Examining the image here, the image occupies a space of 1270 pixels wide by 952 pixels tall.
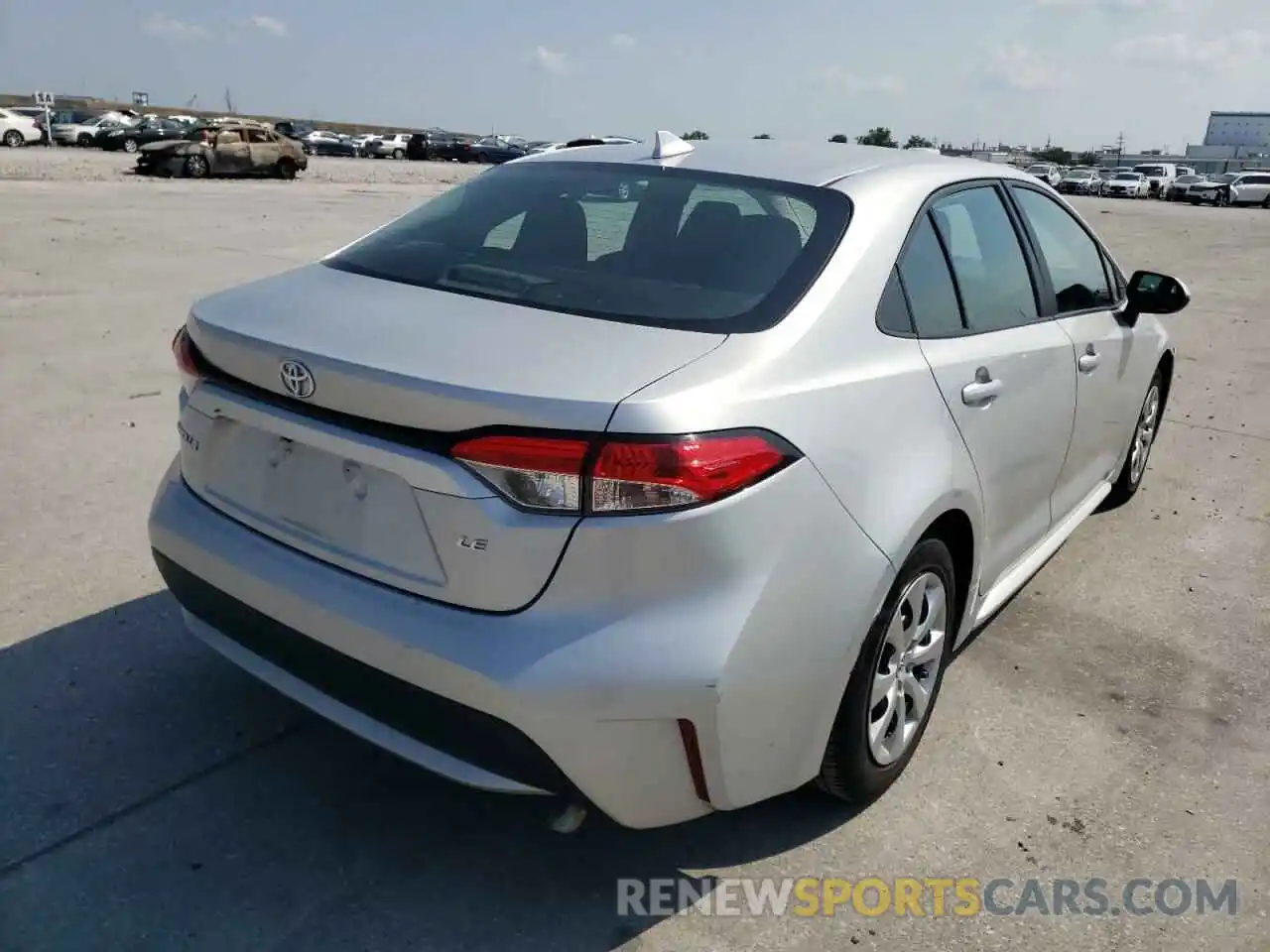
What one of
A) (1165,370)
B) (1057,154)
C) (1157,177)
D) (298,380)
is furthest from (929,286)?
(1057,154)

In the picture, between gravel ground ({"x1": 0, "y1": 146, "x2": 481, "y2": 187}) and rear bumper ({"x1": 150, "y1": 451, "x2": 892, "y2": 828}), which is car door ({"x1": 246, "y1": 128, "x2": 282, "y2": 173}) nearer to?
gravel ground ({"x1": 0, "y1": 146, "x2": 481, "y2": 187})

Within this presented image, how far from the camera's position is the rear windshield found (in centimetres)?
259

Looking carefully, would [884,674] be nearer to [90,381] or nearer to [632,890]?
[632,890]

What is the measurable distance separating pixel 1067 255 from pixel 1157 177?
61323 mm

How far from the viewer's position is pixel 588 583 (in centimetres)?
211

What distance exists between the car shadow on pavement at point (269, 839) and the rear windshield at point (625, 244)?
110cm

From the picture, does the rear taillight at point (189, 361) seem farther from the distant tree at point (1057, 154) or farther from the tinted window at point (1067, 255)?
the distant tree at point (1057, 154)

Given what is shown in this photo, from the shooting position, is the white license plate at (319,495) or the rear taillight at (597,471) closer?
the rear taillight at (597,471)

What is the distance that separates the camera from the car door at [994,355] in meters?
2.96

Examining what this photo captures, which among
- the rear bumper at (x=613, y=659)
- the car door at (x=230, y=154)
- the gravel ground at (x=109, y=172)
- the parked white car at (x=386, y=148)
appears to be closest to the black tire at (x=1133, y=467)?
the rear bumper at (x=613, y=659)

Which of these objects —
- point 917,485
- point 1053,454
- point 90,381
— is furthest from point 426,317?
point 90,381

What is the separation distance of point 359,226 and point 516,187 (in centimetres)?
1440

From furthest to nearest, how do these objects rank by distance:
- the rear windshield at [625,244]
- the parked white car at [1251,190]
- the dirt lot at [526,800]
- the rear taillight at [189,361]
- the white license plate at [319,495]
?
the parked white car at [1251,190] → the rear taillight at [189,361] → the rear windshield at [625,244] → the dirt lot at [526,800] → the white license plate at [319,495]

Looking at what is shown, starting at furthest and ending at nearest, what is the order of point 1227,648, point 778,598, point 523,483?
point 1227,648, point 778,598, point 523,483
